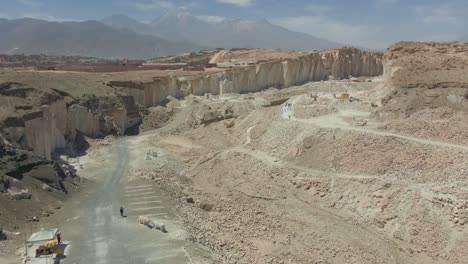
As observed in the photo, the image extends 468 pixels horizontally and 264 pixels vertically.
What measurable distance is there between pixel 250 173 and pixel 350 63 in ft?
223

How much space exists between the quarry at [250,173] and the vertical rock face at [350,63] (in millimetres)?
45250

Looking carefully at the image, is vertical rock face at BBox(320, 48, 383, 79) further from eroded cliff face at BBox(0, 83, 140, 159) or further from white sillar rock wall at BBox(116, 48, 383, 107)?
eroded cliff face at BBox(0, 83, 140, 159)

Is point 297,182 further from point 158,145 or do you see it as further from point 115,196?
point 158,145

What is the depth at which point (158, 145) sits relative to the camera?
4438 centimetres

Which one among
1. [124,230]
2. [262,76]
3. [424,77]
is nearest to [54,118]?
[124,230]

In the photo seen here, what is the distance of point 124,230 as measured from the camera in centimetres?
2420

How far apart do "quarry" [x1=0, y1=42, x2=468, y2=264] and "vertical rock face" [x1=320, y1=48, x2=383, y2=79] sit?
45.3 meters

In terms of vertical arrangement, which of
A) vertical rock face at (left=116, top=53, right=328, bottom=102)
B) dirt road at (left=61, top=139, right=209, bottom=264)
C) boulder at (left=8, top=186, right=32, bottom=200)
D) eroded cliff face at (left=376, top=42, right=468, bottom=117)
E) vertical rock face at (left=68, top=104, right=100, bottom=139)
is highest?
eroded cliff face at (left=376, top=42, right=468, bottom=117)

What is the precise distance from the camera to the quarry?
24.2 m

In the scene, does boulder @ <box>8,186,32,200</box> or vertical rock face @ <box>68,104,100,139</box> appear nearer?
boulder @ <box>8,186,32,200</box>

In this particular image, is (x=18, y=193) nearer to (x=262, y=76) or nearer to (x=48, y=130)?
(x=48, y=130)

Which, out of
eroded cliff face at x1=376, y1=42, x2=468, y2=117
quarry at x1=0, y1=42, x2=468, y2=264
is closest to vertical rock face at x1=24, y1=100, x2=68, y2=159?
quarry at x1=0, y1=42, x2=468, y2=264

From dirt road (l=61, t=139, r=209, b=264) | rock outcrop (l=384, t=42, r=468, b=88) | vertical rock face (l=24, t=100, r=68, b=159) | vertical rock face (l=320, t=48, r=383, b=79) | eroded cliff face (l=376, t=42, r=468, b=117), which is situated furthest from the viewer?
vertical rock face (l=320, t=48, r=383, b=79)

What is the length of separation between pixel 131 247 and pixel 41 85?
27535 mm
